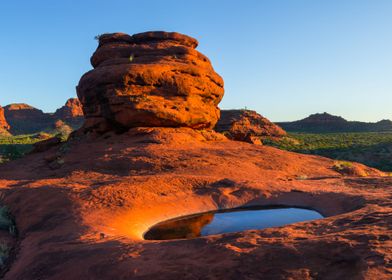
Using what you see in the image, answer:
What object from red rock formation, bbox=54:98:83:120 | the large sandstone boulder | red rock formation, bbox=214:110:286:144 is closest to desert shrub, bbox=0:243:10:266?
the large sandstone boulder

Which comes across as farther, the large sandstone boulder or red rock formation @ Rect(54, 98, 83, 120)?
red rock formation @ Rect(54, 98, 83, 120)

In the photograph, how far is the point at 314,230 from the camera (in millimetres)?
6402

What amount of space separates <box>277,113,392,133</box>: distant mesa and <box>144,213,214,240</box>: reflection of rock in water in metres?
85.1

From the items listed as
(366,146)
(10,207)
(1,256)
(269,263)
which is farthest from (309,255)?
(366,146)

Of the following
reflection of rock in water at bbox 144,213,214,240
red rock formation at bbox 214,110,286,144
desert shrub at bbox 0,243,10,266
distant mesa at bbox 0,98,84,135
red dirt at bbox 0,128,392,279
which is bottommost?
desert shrub at bbox 0,243,10,266

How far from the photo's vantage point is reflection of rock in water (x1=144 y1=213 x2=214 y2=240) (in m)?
8.71

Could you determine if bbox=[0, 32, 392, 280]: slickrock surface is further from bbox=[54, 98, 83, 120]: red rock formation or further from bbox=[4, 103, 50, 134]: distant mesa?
bbox=[4, 103, 50, 134]: distant mesa

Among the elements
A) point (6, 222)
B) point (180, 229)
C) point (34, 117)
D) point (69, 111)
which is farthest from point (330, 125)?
point (6, 222)

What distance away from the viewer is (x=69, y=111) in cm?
10744

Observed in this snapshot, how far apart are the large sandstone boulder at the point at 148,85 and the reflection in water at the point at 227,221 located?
11982 mm

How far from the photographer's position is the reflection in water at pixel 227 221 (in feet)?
29.5

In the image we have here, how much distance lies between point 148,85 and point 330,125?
266 feet

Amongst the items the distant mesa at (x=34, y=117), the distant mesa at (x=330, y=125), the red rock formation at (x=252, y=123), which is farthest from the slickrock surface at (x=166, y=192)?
the distant mesa at (x=34, y=117)

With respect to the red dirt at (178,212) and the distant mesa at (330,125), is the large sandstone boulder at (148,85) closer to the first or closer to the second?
the red dirt at (178,212)
